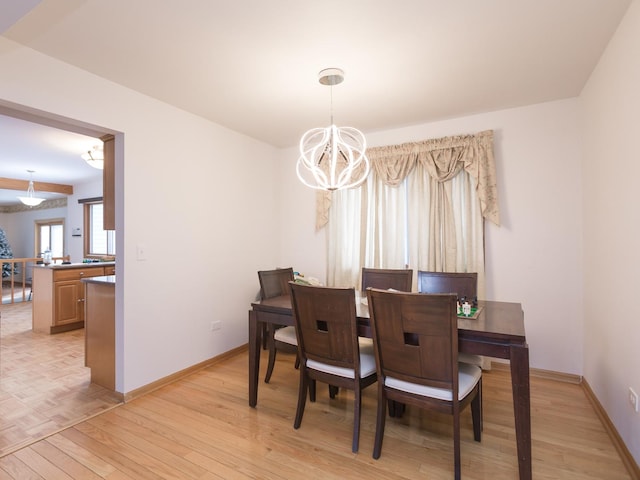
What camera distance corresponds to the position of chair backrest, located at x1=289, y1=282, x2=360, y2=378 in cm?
193

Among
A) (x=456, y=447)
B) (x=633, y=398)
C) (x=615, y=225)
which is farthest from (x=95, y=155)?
(x=633, y=398)

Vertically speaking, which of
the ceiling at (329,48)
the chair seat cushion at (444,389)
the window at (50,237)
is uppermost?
the ceiling at (329,48)

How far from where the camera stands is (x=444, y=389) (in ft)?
5.68

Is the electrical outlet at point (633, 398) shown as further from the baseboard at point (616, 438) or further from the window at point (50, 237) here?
the window at point (50, 237)

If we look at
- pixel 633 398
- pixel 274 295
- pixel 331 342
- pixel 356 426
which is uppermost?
pixel 274 295

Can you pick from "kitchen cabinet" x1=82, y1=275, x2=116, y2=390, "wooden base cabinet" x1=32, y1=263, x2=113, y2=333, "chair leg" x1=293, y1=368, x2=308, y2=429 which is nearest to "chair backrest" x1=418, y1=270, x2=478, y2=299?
"chair leg" x1=293, y1=368, x2=308, y2=429

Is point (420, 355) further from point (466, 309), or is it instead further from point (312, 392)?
point (312, 392)

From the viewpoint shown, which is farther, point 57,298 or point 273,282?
point 57,298

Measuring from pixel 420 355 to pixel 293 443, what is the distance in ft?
3.24

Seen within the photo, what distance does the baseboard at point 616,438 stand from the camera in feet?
5.70

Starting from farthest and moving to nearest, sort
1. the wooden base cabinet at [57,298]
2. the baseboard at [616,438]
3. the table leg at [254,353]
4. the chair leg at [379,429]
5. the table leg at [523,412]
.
Result: the wooden base cabinet at [57,298], the table leg at [254,353], the chair leg at [379,429], the baseboard at [616,438], the table leg at [523,412]

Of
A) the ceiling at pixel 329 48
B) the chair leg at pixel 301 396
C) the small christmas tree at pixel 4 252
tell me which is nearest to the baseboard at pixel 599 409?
the chair leg at pixel 301 396

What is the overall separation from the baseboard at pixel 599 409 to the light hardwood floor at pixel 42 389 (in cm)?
328

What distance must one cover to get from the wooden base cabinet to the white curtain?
3558mm
